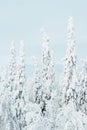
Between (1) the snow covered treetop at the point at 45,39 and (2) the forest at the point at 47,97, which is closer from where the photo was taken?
(2) the forest at the point at 47,97

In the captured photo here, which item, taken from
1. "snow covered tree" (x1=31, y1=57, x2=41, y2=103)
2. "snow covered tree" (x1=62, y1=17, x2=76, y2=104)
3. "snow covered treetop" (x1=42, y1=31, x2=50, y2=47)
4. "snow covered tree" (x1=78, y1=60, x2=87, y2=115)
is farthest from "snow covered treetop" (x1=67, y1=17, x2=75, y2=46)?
"snow covered tree" (x1=31, y1=57, x2=41, y2=103)

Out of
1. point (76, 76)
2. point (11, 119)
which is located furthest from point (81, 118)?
point (76, 76)

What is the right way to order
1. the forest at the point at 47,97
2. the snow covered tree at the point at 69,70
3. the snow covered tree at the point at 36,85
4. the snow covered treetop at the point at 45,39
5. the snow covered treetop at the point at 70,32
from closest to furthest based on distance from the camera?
the forest at the point at 47,97 → the snow covered tree at the point at 69,70 → the snow covered treetop at the point at 70,32 → the snow covered treetop at the point at 45,39 → the snow covered tree at the point at 36,85

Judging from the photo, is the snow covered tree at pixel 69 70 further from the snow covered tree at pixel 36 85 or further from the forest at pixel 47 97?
the snow covered tree at pixel 36 85

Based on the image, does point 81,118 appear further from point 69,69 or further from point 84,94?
point 84,94

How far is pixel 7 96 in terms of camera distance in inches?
604

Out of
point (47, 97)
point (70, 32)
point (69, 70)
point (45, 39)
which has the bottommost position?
point (47, 97)

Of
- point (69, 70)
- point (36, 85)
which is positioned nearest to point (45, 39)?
point (36, 85)

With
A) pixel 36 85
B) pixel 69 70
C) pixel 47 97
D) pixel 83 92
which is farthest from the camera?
pixel 36 85

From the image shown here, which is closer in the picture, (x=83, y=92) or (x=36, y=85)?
(x=83, y=92)

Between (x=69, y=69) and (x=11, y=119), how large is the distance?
24.1 m

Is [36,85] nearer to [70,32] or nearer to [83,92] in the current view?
[83,92]

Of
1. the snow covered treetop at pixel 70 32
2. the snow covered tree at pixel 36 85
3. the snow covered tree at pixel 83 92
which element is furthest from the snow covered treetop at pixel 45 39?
the snow covered treetop at pixel 70 32

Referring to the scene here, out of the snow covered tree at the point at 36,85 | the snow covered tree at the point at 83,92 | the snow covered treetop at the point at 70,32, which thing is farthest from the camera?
the snow covered tree at the point at 36,85
